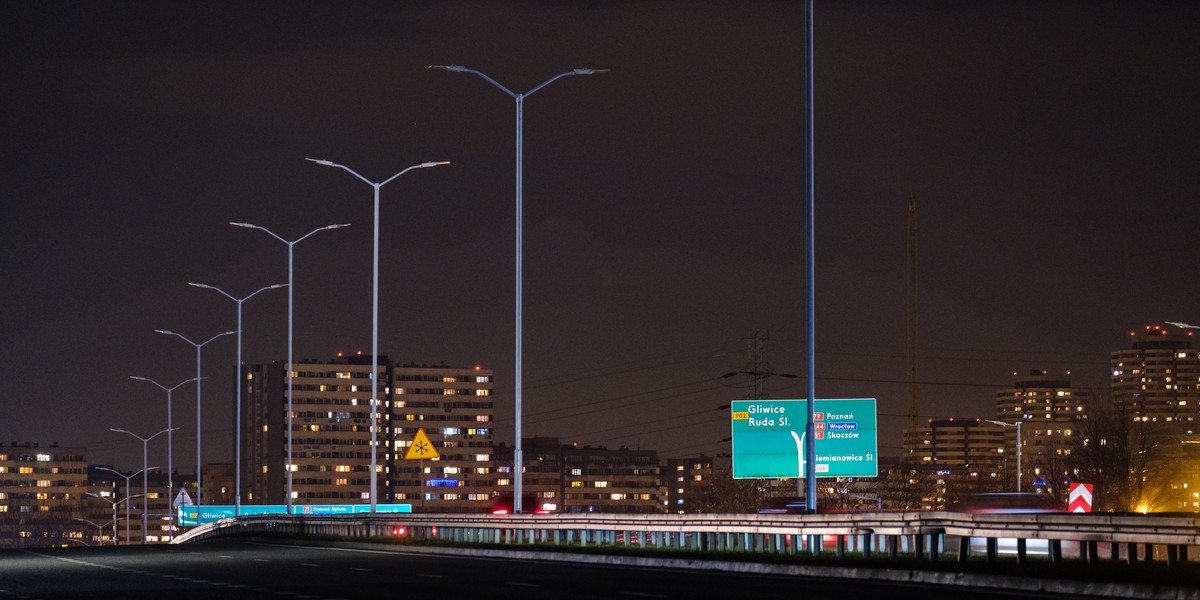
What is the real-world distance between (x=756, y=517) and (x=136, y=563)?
14.4 meters

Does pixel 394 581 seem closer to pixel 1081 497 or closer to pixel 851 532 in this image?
pixel 851 532

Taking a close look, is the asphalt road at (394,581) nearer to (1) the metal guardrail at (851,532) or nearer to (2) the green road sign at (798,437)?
(1) the metal guardrail at (851,532)

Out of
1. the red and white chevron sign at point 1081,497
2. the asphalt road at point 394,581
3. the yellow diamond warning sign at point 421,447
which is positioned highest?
the yellow diamond warning sign at point 421,447

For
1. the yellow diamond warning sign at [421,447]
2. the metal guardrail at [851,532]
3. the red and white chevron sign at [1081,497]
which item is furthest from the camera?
the yellow diamond warning sign at [421,447]

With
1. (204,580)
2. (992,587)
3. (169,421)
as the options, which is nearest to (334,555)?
(204,580)

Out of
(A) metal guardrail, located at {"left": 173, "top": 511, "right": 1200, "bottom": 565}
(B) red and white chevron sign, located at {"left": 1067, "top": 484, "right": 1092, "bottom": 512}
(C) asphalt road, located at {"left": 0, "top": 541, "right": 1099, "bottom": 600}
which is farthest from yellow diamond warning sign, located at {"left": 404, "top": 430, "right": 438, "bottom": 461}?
(B) red and white chevron sign, located at {"left": 1067, "top": 484, "right": 1092, "bottom": 512}

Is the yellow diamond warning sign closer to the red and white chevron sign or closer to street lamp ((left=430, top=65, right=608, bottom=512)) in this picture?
street lamp ((left=430, top=65, right=608, bottom=512))

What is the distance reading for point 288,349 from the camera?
282 ft

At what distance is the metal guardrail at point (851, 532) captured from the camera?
27.6 meters

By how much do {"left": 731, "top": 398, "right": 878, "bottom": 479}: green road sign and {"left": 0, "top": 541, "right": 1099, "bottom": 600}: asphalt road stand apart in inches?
708

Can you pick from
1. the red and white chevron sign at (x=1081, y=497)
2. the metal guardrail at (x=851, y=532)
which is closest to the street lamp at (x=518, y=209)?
the metal guardrail at (x=851, y=532)

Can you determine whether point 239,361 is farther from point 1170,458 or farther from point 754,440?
point 1170,458

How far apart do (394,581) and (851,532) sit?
8085 millimetres

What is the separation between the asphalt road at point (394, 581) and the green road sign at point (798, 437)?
59.0 ft
